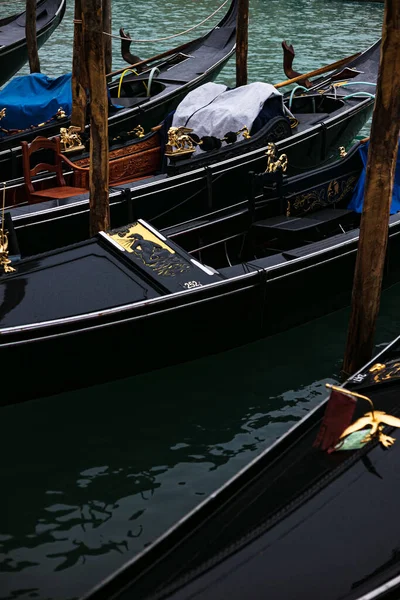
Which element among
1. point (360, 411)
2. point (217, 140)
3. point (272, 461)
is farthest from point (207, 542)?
point (217, 140)

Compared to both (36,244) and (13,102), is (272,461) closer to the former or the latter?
(36,244)

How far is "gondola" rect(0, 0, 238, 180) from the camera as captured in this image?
8.68 metres

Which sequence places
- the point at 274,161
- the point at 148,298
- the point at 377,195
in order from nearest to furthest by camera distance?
the point at 377,195 < the point at 148,298 < the point at 274,161

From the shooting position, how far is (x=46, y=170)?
8039mm

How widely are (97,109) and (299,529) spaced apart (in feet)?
13.4

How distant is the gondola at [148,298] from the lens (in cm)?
551

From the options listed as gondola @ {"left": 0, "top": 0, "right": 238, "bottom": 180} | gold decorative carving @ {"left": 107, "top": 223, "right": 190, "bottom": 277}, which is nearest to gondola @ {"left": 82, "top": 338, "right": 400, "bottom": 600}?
gold decorative carving @ {"left": 107, "top": 223, "right": 190, "bottom": 277}

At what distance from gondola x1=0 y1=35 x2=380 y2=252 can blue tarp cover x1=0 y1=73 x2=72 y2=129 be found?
1.19 m

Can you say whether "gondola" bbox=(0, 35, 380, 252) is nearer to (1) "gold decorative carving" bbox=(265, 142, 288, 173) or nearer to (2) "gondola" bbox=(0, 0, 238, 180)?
(1) "gold decorative carving" bbox=(265, 142, 288, 173)

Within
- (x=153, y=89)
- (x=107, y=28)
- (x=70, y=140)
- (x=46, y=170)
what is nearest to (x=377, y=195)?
(x=46, y=170)

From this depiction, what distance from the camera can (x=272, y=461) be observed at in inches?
151

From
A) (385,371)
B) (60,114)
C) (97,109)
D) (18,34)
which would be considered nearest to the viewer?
(385,371)

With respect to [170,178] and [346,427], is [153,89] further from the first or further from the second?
[346,427]

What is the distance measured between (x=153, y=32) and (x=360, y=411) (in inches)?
753
